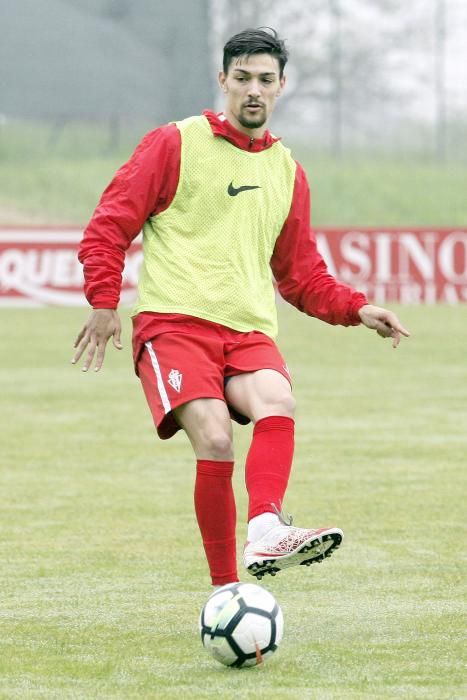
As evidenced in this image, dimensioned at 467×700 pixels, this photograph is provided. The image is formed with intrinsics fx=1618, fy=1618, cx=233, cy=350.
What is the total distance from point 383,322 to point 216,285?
610 millimetres

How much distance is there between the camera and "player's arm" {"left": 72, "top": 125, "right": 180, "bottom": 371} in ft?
18.1

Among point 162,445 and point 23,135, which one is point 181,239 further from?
point 23,135

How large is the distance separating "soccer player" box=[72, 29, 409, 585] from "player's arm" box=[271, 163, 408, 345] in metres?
A: 0.01

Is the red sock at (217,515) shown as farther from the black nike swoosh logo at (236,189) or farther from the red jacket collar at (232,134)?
the red jacket collar at (232,134)

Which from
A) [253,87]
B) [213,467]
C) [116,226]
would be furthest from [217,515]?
[253,87]

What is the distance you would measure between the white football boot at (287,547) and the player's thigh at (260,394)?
49 cm

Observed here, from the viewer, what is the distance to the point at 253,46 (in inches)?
222

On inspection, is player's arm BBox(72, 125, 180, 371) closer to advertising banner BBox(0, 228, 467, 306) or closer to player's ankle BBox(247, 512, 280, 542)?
player's ankle BBox(247, 512, 280, 542)

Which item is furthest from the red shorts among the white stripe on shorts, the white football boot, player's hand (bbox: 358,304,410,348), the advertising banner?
the advertising banner

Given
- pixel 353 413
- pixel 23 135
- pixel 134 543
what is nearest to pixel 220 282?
pixel 134 543

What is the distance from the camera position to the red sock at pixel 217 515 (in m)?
5.41

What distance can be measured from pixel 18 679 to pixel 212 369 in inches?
50.7

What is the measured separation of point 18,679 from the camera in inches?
189

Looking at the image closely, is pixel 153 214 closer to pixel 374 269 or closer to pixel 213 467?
pixel 213 467
